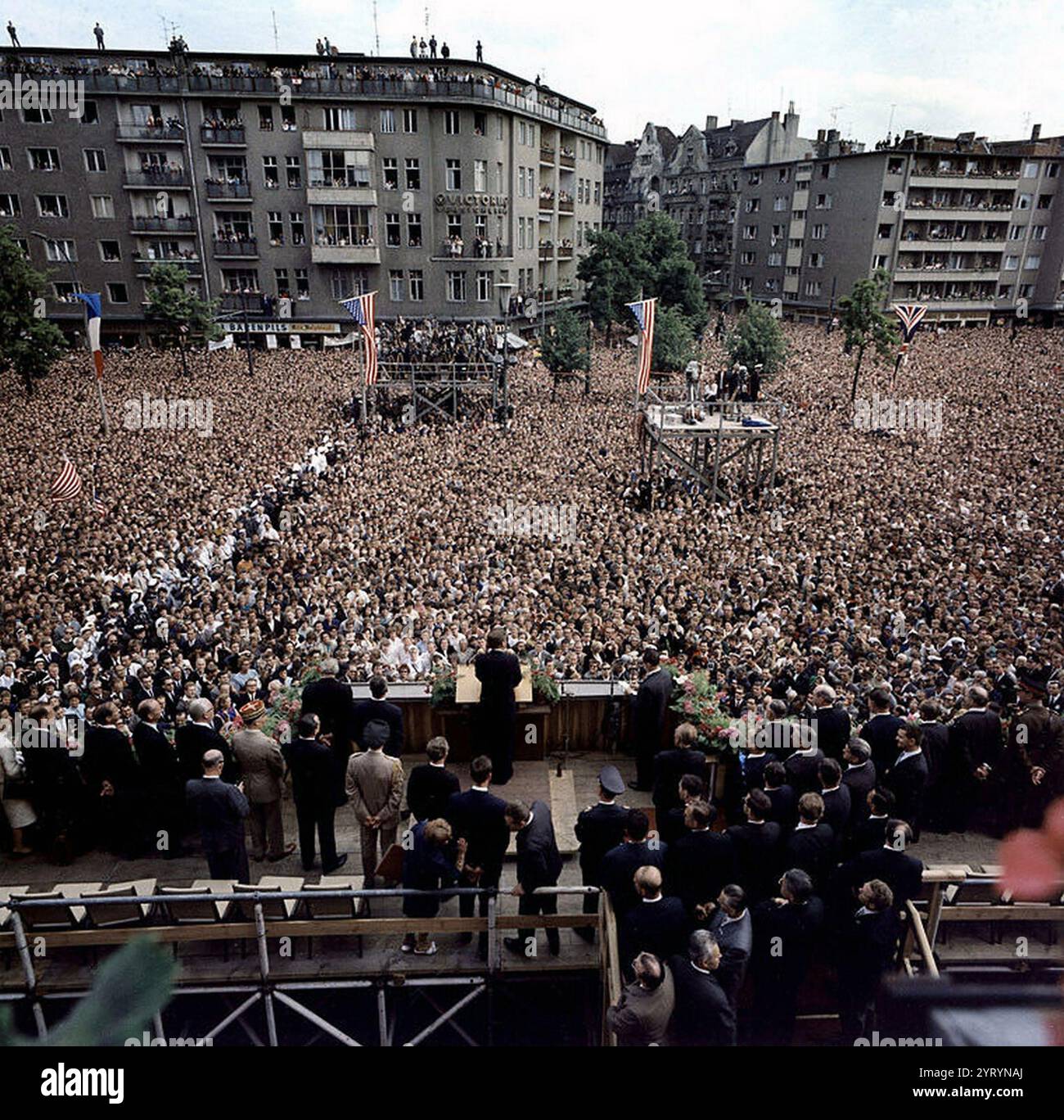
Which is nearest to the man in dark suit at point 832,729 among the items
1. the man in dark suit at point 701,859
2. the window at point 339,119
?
the man in dark suit at point 701,859

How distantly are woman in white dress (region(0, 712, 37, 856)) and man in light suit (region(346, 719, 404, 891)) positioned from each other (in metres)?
3.21

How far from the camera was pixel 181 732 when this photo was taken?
263 inches

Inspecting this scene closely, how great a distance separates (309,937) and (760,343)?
130 ft

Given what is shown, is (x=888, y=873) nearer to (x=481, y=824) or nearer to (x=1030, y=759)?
(x=481, y=824)

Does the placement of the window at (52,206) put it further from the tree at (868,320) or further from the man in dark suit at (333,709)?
the man in dark suit at (333,709)

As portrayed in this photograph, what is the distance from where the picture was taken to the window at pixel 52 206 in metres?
44.6

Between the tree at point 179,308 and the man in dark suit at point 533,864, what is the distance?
123ft

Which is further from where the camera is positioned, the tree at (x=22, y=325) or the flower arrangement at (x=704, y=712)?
the tree at (x=22, y=325)

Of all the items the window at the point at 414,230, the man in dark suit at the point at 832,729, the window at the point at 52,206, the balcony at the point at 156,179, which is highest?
the balcony at the point at 156,179

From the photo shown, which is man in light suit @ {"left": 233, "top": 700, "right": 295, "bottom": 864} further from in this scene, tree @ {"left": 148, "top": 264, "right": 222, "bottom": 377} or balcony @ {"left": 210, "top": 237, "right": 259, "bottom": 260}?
balcony @ {"left": 210, "top": 237, "right": 259, "bottom": 260}

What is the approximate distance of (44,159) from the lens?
144 ft

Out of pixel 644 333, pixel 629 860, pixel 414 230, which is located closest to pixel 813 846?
pixel 629 860

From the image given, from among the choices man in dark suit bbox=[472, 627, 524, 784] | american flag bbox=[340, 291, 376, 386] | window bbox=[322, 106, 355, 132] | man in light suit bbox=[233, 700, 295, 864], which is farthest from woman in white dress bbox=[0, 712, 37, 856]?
window bbox=[322, 106, 355, 132]

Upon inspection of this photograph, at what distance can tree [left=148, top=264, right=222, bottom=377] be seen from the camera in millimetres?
38125
